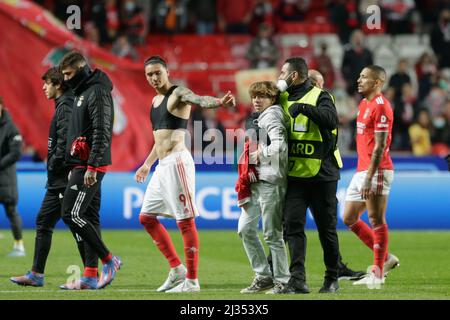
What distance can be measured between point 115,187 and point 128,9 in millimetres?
8387

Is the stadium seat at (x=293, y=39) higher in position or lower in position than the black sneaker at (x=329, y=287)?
higher

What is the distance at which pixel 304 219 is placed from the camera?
32.6 feet

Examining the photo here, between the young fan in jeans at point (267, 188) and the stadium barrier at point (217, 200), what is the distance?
25.4ft

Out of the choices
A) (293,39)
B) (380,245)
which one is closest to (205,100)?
(380,245)

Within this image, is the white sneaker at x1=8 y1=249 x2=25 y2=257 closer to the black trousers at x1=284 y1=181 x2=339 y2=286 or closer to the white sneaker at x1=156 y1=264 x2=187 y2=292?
the white sneaker at x1=156 y1=264 x2=187 y2=292

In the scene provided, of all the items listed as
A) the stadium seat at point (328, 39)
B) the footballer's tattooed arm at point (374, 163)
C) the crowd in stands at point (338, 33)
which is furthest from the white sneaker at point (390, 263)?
the stadium seat at point (328, 39)

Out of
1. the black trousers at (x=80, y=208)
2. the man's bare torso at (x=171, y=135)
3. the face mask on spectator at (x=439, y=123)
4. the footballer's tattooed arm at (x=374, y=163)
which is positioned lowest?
the black trousers at (x=80, y=208)

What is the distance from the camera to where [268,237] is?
1005cm

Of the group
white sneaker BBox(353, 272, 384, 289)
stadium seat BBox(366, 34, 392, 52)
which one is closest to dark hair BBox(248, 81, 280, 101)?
white sneaker BBox(353, 272, 384, 289)

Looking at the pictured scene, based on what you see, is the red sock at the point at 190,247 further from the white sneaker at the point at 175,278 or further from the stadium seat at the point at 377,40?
the stadium seat at the point at 377,40

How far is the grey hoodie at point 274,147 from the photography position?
9781 mm

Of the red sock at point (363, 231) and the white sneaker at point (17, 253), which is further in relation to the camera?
the white sneaker at point (17, 253)

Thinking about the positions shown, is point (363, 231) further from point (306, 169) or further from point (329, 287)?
point (306, 169)

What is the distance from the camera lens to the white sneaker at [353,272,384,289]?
10719 mm
